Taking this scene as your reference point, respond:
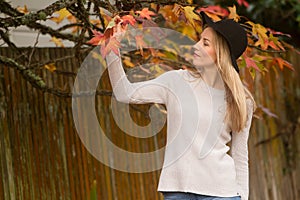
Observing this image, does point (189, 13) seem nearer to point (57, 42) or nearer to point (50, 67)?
point (50, 67)

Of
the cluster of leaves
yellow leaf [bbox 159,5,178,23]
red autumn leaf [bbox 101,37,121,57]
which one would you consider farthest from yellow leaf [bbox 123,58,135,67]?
red autumn leaf [bbox 101,37,121,57]

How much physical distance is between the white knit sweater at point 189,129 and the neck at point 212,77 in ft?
0.09

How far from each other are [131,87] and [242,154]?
1.98 feet

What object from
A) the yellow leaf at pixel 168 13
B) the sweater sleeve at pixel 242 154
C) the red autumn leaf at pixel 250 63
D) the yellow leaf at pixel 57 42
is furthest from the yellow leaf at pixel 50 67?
the sweater sleeve at pixel 242 154

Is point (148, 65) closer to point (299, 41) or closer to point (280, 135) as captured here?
point (280, 135)

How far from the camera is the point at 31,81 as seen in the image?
407cm

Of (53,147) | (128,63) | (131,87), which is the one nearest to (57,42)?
(128,63)

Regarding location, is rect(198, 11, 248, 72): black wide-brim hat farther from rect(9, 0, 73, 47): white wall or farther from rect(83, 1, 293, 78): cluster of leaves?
rect(9, 0, 73, 47): white wall

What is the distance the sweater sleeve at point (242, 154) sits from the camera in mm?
3158

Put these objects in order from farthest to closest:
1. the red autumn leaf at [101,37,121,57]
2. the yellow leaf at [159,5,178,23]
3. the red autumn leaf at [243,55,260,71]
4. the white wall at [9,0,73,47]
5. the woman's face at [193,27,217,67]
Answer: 1. the white wall at [9,0,73,47]
2. the yellow leaf at [159,5,178,23]
3. the red autumn leaf at [243,55,260,71]
4. the woman's face at [193,27,217,67]
5. the red autumn leaf at [101,37,121,57]

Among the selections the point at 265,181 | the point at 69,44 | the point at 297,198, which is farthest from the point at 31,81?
the point at 297,198

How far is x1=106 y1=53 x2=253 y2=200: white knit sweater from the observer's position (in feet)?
9.71

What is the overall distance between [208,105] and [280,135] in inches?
147

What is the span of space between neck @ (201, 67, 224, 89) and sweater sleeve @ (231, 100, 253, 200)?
176mm
